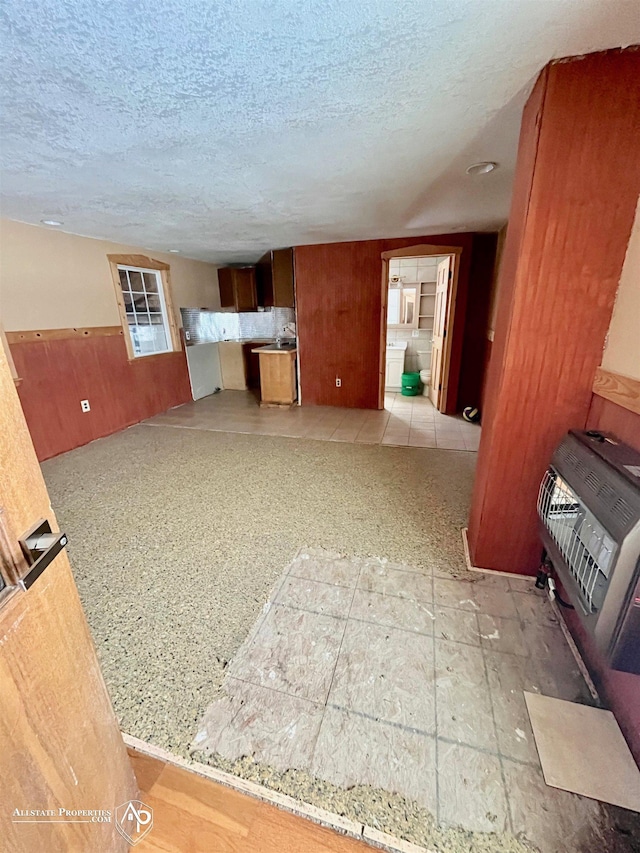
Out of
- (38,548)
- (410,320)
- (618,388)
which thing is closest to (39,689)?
(38,548)

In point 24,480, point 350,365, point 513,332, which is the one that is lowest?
point 350,365

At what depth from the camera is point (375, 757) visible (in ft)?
3.44

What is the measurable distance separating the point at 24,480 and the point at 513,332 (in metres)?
1.66

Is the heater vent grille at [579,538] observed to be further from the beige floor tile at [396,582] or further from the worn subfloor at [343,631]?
the beige floor tile at [396,582]

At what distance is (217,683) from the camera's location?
1267mm

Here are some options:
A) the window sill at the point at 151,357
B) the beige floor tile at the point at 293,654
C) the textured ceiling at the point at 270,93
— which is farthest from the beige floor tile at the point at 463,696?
the window sill at the point at 151,357

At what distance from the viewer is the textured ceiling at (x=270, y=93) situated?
0.99m

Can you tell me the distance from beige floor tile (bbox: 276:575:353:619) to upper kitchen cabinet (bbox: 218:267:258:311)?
514cm

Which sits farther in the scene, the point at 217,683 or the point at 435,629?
the point at 435,629

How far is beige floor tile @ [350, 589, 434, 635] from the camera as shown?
149 centimetres

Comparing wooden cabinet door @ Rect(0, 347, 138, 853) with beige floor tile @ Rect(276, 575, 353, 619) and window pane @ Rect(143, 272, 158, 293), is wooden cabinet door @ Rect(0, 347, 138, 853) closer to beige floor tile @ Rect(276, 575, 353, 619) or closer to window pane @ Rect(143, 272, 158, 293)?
beige floor tile @ Rect(276, 575, 353, 619)

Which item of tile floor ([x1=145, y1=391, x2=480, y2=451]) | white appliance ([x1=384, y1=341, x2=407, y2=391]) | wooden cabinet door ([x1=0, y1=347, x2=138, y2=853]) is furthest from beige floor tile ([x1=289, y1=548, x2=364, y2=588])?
white appliance ([x1=384, y1=341, x2=407, y2=391])

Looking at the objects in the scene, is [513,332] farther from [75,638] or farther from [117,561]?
[117,561]

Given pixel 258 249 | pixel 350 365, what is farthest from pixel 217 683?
pixel 258 249
